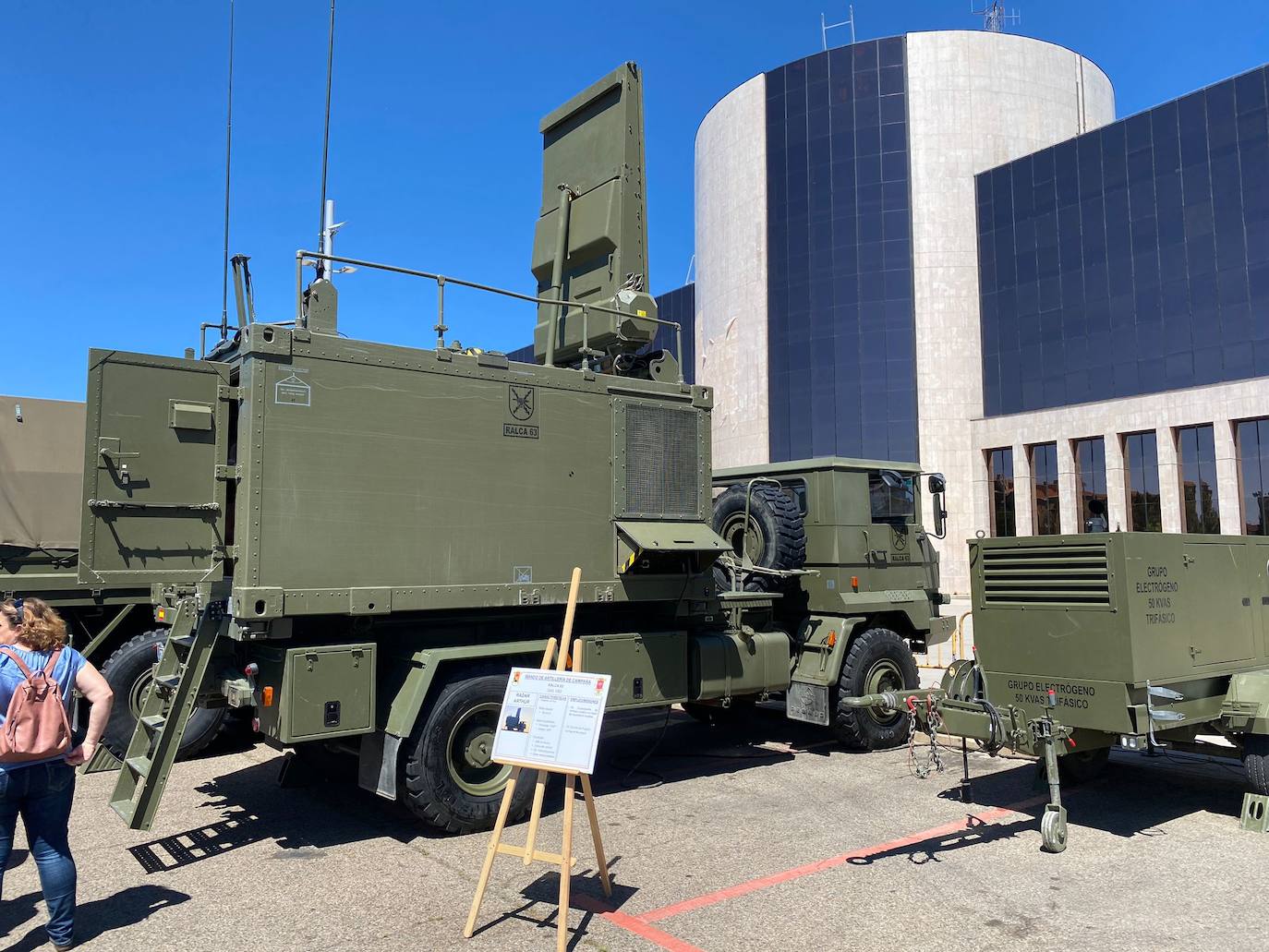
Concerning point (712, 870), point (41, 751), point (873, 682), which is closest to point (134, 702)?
point (41, 751)

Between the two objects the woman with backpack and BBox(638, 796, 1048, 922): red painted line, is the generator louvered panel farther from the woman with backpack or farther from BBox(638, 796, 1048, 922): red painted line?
the woman with backpack

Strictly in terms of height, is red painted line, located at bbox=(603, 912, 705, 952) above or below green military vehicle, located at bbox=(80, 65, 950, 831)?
below

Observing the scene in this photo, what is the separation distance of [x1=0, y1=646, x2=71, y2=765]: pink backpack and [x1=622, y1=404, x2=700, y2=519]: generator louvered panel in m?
4.45

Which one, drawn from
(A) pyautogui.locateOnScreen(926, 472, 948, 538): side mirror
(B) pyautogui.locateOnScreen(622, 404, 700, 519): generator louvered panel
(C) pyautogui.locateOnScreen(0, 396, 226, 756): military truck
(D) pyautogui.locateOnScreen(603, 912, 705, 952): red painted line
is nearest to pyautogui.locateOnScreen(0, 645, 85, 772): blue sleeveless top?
(D) pyautogui.locateOnScreen(603, 912, 705, 952): red painted line

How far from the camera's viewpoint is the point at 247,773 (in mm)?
8625

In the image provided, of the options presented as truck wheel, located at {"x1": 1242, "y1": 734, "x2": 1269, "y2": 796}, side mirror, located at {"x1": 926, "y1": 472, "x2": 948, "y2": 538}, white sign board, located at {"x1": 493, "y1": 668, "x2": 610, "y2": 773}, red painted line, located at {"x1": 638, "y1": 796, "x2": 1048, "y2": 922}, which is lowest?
red painted line, located at {"x1": 638, "y1": 796, "x2": 1048, "y2": 922}

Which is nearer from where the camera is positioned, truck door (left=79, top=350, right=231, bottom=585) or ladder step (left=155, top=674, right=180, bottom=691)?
ladder step (left=155, top=674, right=180, bottom=691)

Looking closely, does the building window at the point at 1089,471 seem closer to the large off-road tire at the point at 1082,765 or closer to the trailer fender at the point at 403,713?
the large off-road tire at the point at 1082,765

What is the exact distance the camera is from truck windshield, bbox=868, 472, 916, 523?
10.5 metres

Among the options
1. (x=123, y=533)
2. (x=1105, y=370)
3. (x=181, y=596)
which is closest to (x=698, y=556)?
(x=181, y=596)

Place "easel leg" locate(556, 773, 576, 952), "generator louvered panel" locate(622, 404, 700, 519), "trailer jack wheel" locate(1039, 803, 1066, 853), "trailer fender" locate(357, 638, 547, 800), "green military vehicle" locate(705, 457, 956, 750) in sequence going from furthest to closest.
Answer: "green military vehicle" locate(705, 457, 956, 750) < "generator louvered panel" locate(622, 404, 700, 519) < "trailer fender" locate(357, 638, 547, 800) < "trailer jack wheel" locate(1039, 803, 1066, 853) < "easel leg" locate(556, 773, 576, 952)

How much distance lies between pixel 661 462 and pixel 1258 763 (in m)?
5.22

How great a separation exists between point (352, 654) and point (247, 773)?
312cm

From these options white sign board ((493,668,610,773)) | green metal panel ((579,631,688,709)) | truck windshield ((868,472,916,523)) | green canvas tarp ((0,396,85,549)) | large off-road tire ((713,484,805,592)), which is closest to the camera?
white sign board ((493,668,610,773))
